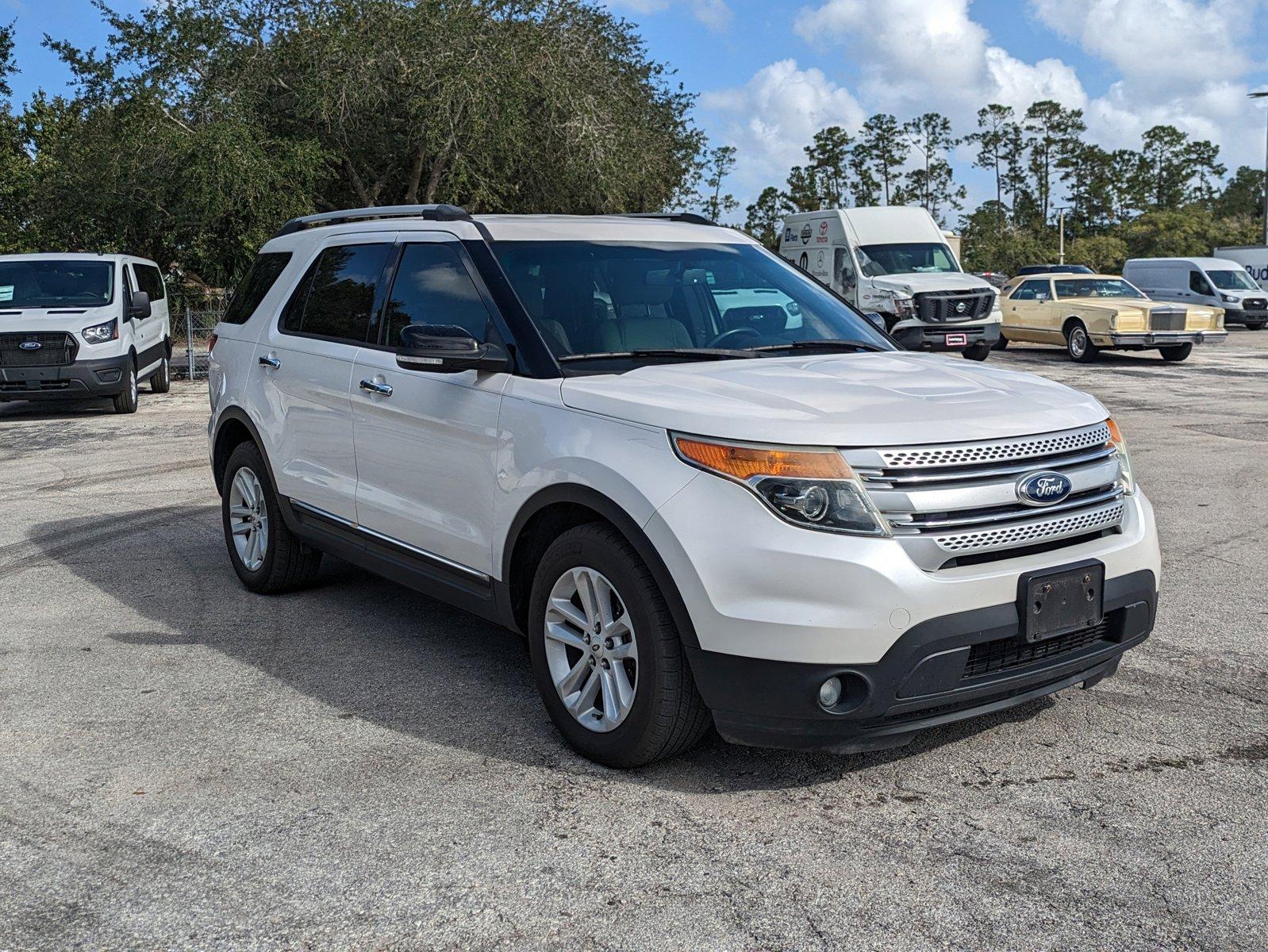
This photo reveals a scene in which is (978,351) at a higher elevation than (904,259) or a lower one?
lower

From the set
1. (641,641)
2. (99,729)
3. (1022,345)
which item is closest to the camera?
(641,641)

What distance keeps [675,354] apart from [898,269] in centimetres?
1923

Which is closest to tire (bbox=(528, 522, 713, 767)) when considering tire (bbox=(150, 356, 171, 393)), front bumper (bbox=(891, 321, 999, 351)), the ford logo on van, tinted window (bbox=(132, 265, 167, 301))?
the ford logo on van

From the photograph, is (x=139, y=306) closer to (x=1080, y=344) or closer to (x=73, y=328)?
(x=73, y=328)

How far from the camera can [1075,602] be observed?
3857 mm

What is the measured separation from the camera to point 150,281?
710 inches

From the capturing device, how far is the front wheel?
71.1 feet

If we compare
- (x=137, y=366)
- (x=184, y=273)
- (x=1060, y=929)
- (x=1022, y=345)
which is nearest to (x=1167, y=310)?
(x=1022, y=345)

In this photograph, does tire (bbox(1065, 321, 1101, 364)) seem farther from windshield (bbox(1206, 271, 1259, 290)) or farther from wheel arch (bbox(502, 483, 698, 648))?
wheel arch (bbox(502, 483, 698, 648))

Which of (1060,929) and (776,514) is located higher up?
(776,514)

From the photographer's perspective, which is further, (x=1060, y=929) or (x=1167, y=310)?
(x=1167, y=310)

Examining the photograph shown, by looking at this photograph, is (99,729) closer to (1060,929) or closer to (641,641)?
(641,641)

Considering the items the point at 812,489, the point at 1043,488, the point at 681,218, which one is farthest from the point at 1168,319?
the point at 812,489

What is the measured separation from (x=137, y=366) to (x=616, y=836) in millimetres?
14362
